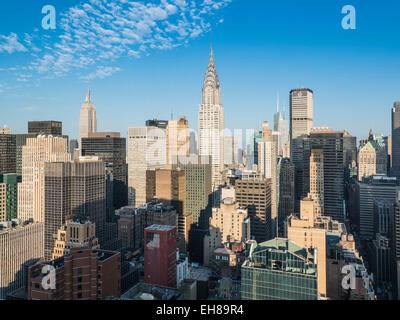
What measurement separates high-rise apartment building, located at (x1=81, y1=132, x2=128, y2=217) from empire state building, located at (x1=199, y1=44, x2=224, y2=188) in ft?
A: 66.1

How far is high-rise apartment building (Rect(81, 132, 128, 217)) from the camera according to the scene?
72.8 metres

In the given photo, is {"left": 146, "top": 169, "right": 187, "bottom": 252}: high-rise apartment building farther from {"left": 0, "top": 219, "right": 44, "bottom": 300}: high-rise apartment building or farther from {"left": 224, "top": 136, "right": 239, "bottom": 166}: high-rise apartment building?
{"left": 224, "top": 136, "right": 239, "bottom": 166}: high-rise apartment building

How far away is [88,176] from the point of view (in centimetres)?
4244

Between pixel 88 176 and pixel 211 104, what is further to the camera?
pixel 211 104

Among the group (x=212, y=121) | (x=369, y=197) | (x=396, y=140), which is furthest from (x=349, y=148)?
(x=212, y=121)

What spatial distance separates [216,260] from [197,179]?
24.0m

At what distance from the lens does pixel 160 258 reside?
25.8m

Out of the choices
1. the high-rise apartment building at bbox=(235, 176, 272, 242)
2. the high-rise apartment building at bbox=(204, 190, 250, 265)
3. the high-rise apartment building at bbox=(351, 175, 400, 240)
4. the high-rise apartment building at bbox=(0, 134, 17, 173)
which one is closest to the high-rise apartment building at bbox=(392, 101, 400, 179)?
the high-rise apartment building at bbox=(351, 175, 400, 240)

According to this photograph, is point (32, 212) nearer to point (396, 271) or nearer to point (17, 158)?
point (17, 158)

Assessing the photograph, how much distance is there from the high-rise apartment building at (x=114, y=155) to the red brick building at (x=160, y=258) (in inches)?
1881

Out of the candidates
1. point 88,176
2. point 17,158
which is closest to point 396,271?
point 88,176

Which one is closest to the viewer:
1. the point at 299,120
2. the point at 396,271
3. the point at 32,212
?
the point at 396,271

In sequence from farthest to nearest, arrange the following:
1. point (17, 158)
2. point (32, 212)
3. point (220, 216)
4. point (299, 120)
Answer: point (299, 120) → point (17, 158) → point (32, 212) → point (220, 216)

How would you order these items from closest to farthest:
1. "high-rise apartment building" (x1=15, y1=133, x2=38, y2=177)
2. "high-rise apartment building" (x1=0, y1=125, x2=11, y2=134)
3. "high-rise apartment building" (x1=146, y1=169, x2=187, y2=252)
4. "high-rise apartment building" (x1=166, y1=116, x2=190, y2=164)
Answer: "high-rise apartment building" (x1=146, y1=169, x2=187, y2=252) → "high-rise apartment building" (x1=15, y1=133, x2=38, y2=177) → "high-rise apartment building" (x1=0, y1=125, x2=11, y2=134) → "high-rise apartment building" (x1=166, y1=116, x2=190, y2=164)
